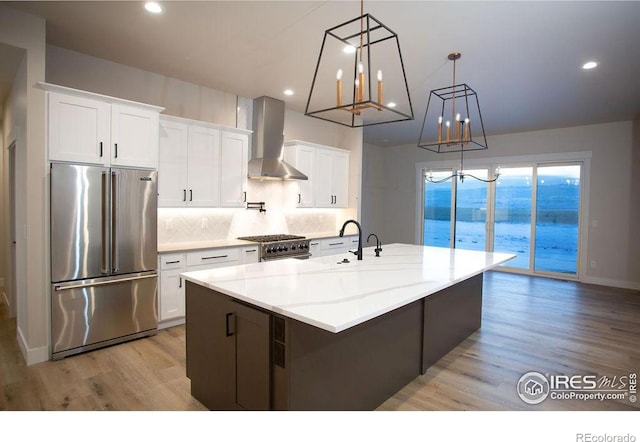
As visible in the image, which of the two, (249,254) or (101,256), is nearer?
(101,256)

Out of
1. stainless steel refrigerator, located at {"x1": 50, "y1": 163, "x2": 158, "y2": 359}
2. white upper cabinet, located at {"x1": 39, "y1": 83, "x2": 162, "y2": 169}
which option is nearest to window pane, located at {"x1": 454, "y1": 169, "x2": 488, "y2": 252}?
white upper cabinet, located at {"x1": 39, "y1": 83, "x2": 162, "y2": 169}

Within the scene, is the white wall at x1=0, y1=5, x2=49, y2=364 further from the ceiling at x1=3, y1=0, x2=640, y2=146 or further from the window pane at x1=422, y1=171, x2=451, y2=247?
the window pane at x1=422, y1=171, x2=451, y2=247

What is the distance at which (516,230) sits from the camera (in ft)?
24.1

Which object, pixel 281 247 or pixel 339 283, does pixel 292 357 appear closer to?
pixel 339 283

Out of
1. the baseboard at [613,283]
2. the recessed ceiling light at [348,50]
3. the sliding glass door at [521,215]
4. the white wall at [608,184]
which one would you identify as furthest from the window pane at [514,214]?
the recessed ceiling light at [348,50]

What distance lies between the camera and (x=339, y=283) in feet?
7.36

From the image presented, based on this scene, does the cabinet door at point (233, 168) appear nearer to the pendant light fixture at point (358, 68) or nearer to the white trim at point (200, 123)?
the white trim at point (200, 123)

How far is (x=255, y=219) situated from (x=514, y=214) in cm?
542

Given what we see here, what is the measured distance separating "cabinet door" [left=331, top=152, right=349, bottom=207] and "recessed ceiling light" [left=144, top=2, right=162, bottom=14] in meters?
3.70

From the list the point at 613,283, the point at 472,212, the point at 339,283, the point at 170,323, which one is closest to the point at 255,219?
the point at 170,323

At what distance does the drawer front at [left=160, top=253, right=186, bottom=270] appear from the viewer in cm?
376

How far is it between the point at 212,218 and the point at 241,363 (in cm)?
310
